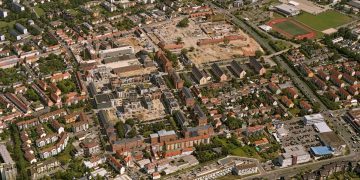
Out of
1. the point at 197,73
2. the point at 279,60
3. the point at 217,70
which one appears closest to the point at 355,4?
the point at 279,60

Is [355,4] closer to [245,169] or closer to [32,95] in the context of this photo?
[245,169]

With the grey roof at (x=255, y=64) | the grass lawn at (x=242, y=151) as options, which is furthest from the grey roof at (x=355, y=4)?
the grass lawn at (x=242, y=151)

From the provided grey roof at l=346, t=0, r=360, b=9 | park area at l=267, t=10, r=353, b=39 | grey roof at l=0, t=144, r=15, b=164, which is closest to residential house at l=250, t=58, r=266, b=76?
park area at l=267, t=10, r=353, b=39

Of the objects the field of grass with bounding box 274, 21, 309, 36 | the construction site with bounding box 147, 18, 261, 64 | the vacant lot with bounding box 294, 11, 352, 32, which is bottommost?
the construction site with bounding box 147, 18, 261, 64

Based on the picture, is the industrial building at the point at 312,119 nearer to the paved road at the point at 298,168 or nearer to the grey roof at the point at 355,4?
the paved road at the point at 298,168

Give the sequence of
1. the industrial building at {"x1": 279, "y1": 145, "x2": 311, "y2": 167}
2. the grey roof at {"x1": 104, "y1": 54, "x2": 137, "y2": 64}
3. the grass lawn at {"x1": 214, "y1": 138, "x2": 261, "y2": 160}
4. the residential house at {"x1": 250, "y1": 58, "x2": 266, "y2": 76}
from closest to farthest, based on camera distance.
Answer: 1. the industrial building at {"x1": 279, "y1": 145, "x2": 311, "y2": 167}
2. the grass lawn at {"x1": 214, "y1": 138, "x2": 261, "y2": 160}
3. the residential house at {"x1": 250, "y1": 58, "x2": 266, "y2": 76}
4. the grey roof at {"x1": 104, "y1": 54, "x2": 137, "y2": 64}

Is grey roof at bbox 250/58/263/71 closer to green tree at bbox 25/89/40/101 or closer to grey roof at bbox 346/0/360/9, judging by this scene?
green tree at bbox 25/89/40/101

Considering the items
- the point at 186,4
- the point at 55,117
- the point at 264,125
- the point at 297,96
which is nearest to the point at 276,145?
the point at 264,125
